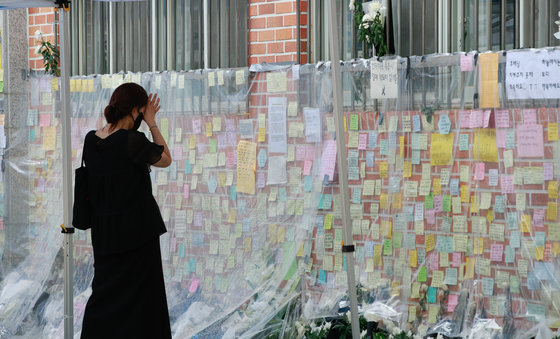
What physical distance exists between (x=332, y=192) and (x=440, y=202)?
796 mm

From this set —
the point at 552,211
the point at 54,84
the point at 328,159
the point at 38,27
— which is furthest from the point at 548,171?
the point at 38,27

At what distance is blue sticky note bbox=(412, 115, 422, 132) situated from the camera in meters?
5.27

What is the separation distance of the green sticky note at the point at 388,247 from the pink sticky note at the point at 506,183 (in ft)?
2.70

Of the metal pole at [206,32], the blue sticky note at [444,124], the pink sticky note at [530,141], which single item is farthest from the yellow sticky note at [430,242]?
the metal pole at [206,32]

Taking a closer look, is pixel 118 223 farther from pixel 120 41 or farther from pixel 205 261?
pixel 120 41

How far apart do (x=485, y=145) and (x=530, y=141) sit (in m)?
0.27

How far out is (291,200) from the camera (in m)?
5.80

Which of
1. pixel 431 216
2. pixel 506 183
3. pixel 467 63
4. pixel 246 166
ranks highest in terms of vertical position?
pixel 467 63

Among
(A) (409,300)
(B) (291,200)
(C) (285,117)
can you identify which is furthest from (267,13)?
(A) (409,300)

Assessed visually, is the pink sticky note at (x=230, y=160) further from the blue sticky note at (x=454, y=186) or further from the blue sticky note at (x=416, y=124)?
the blue sticky note at (x=454, y=186)

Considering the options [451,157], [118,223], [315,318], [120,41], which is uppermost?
[120,41]

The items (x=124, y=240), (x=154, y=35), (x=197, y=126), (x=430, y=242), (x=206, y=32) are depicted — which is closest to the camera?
(x=124, y=240)

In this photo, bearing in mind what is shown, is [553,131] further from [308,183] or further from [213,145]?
[213,145]

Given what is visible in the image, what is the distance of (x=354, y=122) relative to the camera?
219 inches
